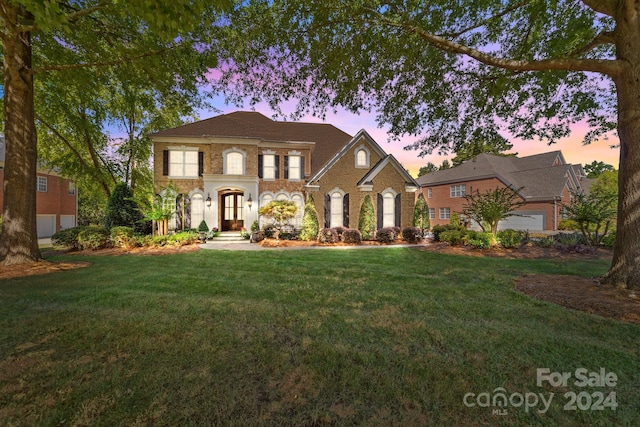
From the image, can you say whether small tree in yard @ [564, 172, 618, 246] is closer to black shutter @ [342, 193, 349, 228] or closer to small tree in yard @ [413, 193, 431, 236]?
small tree in yard @ [413, 193, 431, 236]

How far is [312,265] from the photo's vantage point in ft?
27.8

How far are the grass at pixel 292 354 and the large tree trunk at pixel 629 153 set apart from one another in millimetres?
2331

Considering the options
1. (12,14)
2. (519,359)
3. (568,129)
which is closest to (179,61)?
(12,14)

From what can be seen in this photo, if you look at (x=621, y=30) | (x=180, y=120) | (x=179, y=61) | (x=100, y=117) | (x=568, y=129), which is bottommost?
(x=568, y=129)

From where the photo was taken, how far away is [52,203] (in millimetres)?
26141

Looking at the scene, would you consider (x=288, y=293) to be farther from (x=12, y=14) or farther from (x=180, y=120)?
(x=180, y=120)

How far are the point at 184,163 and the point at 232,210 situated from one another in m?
4.74

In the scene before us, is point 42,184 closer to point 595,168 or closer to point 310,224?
point 310,224

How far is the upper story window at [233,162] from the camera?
17.3 m

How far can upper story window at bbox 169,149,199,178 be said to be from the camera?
17.0 metres

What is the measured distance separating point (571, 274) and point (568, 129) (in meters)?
6.60

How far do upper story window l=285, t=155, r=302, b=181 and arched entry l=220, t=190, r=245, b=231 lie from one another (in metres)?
4.00

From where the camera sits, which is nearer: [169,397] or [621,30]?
[169,397]

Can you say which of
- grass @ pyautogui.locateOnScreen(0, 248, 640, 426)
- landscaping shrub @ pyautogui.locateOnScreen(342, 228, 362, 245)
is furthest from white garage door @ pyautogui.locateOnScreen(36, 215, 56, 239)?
landscaping shrub @ pyautogui.locateOnScreen(342, 228, 362, 245)
